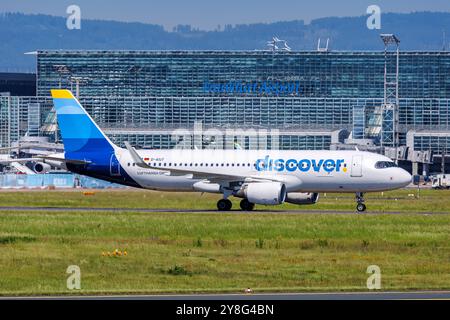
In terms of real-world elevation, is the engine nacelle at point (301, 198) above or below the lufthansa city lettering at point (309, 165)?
below

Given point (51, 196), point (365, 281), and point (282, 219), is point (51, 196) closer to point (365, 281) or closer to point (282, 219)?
point (282, 219)

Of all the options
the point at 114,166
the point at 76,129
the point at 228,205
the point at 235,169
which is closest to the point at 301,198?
the point at 235,169

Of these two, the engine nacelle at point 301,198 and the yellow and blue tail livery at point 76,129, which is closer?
the engine nacelle at point 301,198

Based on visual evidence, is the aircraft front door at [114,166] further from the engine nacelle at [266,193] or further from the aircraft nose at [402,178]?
the aircraft nose at [402,178]

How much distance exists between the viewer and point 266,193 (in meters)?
64.4

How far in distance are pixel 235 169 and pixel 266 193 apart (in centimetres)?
542

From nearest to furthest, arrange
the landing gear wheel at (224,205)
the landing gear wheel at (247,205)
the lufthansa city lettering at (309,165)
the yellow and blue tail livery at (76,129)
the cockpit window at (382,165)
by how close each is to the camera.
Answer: the landing gear wheel at (224,205)
the landing gear wheel at (247,205)
the lufthansa city lettering at (309,165)
the cockpit window at (382,165)
the yellow and blue tail livery at (76,129)

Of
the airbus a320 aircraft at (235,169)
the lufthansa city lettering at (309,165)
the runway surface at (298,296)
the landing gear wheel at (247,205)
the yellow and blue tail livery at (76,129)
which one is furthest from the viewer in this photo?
the yellow and blue tail livery at (76,129)

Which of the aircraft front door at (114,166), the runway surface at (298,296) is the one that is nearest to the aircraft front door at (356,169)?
the aircraft front door at (114,166)

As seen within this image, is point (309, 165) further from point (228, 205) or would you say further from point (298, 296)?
point (298, 296)

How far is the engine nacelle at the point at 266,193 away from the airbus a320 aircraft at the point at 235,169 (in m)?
0.05

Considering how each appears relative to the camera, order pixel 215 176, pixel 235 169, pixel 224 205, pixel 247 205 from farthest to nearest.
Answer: pixel 235 169 < pixel 247 205 < pixel 215 176 < pixel 224 205

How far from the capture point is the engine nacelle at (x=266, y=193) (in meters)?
64.4

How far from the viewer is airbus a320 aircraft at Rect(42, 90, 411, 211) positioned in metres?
66.9
